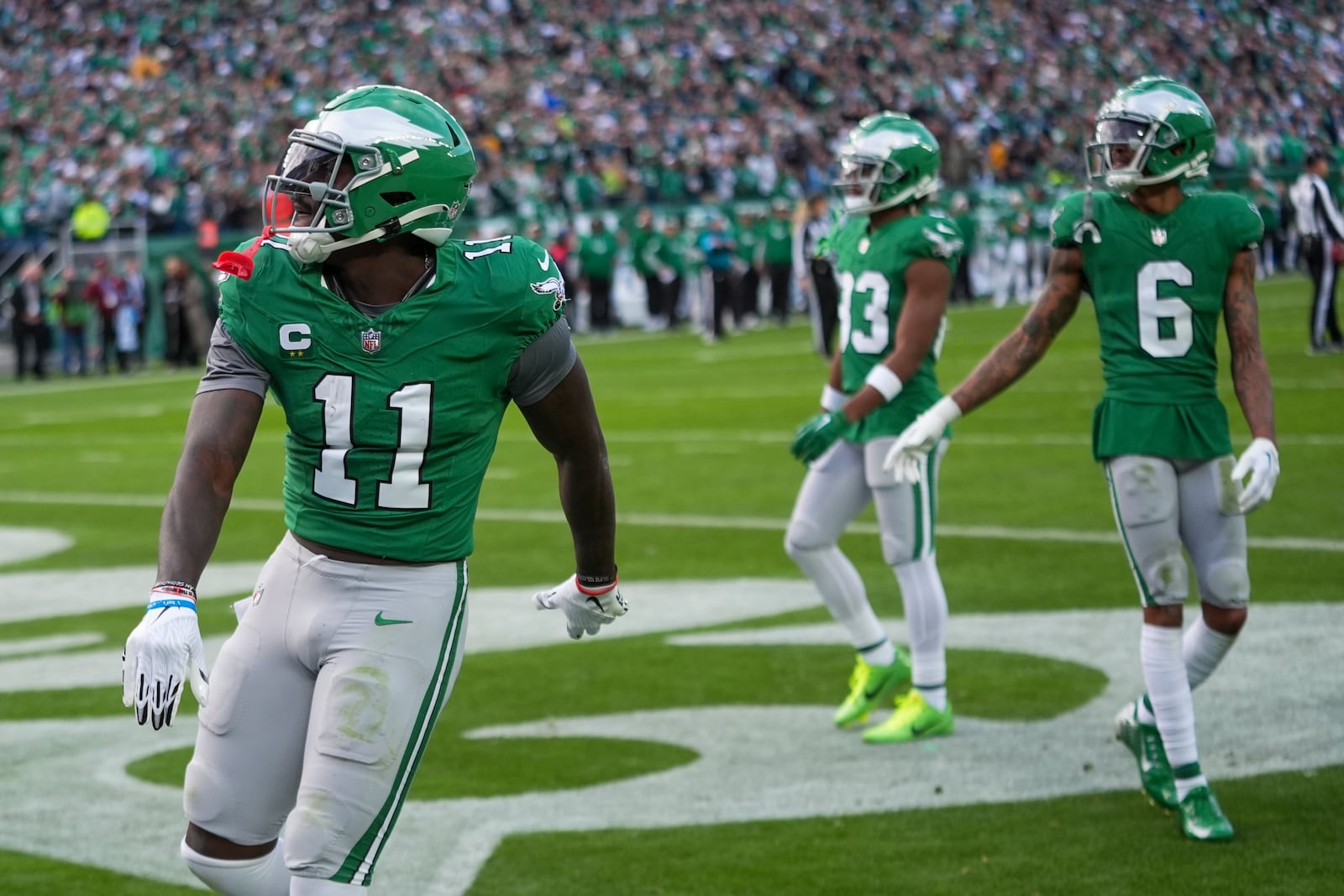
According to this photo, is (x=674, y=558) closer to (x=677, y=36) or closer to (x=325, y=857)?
(x=325, y=857)

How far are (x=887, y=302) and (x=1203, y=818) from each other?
2.14 meters

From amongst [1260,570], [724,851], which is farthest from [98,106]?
[724,851]

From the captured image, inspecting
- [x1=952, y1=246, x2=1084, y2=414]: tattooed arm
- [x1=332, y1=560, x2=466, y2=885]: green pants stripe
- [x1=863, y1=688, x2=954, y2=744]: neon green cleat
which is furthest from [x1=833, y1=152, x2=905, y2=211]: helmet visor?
[x1=332, y1=560, x2=466, y2=885]: green pants stripe

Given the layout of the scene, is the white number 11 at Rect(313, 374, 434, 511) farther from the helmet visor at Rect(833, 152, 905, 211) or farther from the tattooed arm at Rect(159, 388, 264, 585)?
the helmet visor at Rect(833, 152, 905, 211)

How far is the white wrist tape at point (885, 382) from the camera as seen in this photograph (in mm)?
6012

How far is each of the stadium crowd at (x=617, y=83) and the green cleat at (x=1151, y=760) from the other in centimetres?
2227

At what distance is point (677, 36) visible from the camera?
36469 mm

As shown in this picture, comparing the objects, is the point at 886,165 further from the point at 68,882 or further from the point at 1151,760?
A: the point at 68,882

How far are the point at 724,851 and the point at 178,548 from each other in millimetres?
2107

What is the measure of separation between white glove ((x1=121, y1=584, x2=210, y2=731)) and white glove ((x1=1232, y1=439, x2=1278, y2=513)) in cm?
275

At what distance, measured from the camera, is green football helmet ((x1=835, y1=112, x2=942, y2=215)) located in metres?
6.14

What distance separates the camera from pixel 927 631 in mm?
6059

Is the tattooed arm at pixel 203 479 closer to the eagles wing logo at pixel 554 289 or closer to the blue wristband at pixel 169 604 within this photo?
the blue wristband at pixel 169 604

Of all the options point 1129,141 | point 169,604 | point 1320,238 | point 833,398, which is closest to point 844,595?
point 833,398
